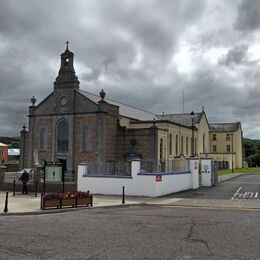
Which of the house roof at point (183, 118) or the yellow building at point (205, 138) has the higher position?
the house roof at point (183, 118)

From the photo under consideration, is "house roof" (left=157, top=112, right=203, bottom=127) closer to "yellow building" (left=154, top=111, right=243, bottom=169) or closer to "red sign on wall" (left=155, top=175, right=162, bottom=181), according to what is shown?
"yellow building" (left=154, top=111, right=243, bottom=169)

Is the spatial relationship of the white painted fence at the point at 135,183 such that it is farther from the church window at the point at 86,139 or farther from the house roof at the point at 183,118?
the house roof at the point at 183,118

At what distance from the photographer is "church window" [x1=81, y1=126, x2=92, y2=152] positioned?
185 ft

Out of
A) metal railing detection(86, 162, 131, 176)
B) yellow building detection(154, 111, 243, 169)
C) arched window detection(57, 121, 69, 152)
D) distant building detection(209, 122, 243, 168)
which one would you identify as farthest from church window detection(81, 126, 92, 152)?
distant building detection(209, 122, 243, 168)

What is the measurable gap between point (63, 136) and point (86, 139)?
4.35 meters

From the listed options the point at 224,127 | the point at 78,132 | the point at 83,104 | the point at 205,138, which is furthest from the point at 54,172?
the point at 224,127

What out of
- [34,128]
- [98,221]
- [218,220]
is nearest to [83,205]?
[98,221]

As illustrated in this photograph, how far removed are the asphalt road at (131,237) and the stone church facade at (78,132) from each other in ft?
129

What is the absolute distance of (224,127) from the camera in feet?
361

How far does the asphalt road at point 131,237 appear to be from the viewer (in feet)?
30.0

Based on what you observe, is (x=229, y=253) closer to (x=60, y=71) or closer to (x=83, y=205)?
(x=83, y=205)

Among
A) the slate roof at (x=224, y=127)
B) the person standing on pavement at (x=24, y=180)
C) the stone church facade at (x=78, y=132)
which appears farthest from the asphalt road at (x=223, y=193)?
the slate roof at (x=224, y=127)

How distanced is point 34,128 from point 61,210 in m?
44.3

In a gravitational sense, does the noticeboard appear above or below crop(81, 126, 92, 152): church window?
below
